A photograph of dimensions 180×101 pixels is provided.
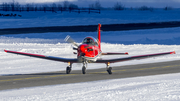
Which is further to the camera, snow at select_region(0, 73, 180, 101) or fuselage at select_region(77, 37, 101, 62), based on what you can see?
fuselage at select_region(77, 37, 101, 62)

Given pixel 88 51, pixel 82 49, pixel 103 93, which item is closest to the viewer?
pixel 103 93

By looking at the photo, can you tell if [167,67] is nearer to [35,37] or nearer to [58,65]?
[58,65]

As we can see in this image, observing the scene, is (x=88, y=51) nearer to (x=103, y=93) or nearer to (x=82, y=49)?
(x=82, y=49)

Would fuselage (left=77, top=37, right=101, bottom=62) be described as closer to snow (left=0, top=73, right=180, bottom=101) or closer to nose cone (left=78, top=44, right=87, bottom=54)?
nose cone (left=78, top=44, right=87, bottom=54)

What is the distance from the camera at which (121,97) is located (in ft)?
32.6

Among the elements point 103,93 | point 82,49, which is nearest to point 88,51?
point 82,49

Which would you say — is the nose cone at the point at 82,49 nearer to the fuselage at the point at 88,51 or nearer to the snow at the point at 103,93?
the fuselage at the point at 88,51

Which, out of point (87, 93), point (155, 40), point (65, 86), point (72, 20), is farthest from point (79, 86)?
point (72, 20)

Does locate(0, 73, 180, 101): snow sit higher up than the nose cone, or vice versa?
the nose cone

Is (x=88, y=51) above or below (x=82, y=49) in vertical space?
below

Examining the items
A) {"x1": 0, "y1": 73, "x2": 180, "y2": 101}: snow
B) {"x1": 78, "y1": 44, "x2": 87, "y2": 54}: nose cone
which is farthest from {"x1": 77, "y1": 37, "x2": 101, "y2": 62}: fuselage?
{"x1": 0, "y1": 73, "x2": 180, "y2": 101}: snow

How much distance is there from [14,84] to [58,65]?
7823 mm

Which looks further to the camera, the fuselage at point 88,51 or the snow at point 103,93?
the fuselage at point 88,51

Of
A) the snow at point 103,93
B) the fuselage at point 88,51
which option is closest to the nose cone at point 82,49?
the fuselage at point 88,51
